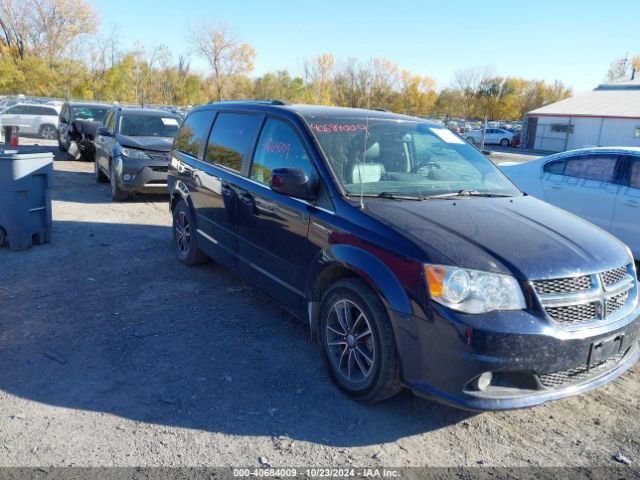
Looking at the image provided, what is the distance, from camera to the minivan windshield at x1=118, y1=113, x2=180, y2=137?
1058 cm

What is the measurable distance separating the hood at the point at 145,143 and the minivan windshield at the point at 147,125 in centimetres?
47

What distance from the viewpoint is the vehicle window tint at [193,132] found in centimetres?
584

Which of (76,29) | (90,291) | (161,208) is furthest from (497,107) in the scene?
(90,291)

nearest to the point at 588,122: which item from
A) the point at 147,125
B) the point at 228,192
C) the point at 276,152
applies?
the point at 147,125

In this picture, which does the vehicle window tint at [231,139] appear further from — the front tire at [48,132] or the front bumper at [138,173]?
the front tire at [48,132]

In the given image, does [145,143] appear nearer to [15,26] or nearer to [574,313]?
[574,313]

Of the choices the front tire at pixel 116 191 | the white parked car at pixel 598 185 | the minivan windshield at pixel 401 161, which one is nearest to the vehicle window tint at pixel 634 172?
the white parked car at pixel 598 185

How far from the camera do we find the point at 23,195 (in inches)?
251

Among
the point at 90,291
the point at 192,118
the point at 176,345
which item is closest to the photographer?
the point at 176,345

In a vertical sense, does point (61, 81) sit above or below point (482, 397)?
above

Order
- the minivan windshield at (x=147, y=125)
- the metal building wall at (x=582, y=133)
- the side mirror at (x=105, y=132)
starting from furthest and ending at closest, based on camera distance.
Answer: the metal building wall at (x=582, y=133), the minivan windshield at (x=147, y=125), the side mirror at (x=105, y=132)

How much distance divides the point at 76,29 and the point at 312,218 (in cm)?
5982

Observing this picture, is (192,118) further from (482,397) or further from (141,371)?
(482,397)

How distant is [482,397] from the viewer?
285 centimetres
